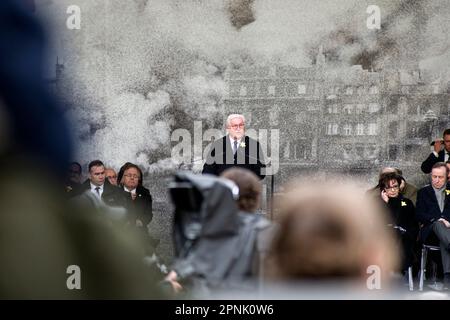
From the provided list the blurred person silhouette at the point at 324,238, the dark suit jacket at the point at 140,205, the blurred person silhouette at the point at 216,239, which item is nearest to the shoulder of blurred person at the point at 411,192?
the dark suit jacket at the point at 140,205

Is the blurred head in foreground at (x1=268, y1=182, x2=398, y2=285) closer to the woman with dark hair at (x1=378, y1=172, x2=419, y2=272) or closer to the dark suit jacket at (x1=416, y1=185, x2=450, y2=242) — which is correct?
the woman with dark hair at (x1=378, y1=172, x2=419, y2=272)

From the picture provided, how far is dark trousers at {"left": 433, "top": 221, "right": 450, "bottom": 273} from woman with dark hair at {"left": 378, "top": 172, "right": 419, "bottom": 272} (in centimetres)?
23

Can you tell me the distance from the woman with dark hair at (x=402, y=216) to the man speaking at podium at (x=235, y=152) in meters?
1.31

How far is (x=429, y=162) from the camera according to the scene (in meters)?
9.21

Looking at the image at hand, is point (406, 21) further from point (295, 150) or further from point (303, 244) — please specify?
point (303, 244)

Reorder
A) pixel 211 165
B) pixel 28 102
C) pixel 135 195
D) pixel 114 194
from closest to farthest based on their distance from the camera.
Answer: pixel 28 102 < pixel 211 165 < pixel 114 194 < pixel 135 195

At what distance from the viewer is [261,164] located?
7.84 meters

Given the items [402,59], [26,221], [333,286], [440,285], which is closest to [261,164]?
[440,285]

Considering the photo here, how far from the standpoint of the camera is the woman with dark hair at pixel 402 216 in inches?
295

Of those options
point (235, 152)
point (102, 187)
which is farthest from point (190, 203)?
point (102, 187)

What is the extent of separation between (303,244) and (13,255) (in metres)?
0.50

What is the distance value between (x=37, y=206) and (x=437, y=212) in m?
7.17

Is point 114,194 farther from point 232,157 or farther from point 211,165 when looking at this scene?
point 232,157

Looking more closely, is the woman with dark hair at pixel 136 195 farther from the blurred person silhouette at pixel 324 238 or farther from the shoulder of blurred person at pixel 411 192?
the blurred person silhouette at pixel 324 238
